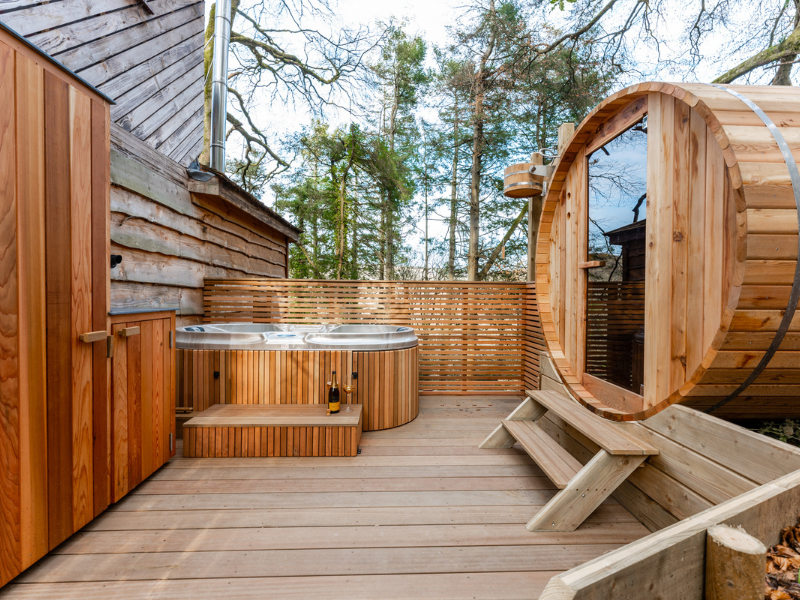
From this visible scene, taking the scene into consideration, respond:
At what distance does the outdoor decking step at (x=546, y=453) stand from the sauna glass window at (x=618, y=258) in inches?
19.3

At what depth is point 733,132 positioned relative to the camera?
929mm

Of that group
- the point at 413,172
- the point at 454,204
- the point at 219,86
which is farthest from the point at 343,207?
the point at 219,86

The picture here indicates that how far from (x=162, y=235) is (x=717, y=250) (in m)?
3.57

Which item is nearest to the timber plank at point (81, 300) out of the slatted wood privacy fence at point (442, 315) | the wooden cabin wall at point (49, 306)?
the wooden cabin wall at point (49, 306)

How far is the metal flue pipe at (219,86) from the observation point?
163 inches

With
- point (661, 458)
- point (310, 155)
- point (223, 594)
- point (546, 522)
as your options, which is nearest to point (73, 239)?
point (223, 594)

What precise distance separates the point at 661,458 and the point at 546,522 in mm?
A: 569

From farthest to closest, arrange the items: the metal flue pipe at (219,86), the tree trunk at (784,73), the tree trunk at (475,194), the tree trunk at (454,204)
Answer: the tree trunk at (454,204) < the tree trunk at (475,194) < the tree trunk at (784,73) < the metal flue pipe at (219,86)

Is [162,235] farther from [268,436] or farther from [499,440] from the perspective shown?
[499,440]

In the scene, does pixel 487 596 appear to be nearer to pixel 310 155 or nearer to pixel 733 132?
pixel 733 132

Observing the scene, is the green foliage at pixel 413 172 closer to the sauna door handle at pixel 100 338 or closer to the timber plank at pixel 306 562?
the sauna door handle at pixel 100 338

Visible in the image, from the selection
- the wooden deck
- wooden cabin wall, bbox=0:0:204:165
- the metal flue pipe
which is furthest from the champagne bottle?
the metal flue pipe

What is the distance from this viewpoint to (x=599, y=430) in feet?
6.01

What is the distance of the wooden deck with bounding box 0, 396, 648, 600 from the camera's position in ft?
4.58
